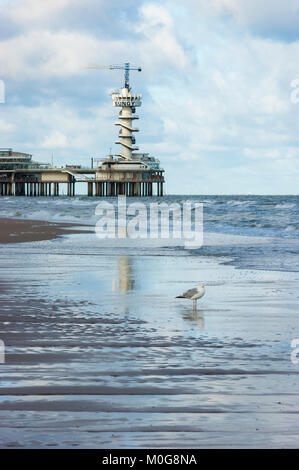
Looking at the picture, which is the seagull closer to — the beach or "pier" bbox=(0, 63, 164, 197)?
the beach

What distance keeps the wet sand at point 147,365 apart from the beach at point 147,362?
0.01 m

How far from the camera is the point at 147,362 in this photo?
6.49 meters

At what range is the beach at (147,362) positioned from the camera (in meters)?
4.59

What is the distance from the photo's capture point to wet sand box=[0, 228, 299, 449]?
458cm

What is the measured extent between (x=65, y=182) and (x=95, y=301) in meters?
132

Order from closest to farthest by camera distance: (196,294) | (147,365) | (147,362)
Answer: (147,365)
(147,362)
(196,294)

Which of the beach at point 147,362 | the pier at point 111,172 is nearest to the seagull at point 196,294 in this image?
the beach at point 147,362

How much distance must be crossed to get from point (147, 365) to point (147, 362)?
0.12m

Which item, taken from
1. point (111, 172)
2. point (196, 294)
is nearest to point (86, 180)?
point (111, 172)

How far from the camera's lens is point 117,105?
5182 inches

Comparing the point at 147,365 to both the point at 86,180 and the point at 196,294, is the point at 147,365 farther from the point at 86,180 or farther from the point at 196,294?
the point at 86,180

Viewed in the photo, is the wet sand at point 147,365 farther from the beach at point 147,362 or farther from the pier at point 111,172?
the pier at point 111,172

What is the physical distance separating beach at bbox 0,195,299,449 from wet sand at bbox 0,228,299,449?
0.04 ft

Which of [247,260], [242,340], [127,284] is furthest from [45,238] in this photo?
[242,340]
